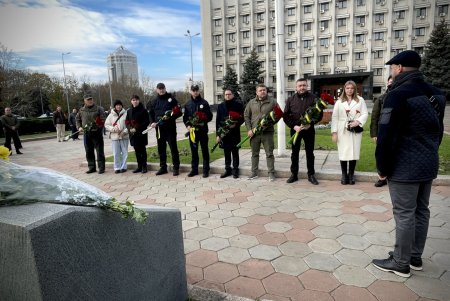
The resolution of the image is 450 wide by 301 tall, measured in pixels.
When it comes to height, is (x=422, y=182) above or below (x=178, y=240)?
above

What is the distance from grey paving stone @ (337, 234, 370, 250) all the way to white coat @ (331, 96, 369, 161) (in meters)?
2.50

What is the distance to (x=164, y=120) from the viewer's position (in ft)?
24.8

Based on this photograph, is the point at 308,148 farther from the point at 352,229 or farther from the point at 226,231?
the point at 226,231

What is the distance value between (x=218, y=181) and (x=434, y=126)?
4.64 metres

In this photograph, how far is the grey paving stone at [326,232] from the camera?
12.8ft

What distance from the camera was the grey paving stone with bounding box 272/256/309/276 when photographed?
3154mm

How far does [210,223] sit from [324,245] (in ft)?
5.27

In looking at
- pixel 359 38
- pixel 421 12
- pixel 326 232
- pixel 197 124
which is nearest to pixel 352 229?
pixel 326 232

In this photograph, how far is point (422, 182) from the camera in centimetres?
286

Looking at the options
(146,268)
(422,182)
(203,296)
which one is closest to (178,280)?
(203,296)

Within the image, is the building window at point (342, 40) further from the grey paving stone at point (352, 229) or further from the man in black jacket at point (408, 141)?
the man in black jacket at point (408, 141)

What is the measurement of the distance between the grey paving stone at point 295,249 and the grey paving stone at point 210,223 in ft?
3.45

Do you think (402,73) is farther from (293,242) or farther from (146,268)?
(146,268)

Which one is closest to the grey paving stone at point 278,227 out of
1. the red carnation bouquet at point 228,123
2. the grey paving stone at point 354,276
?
the grey paving stone at point 354,276
